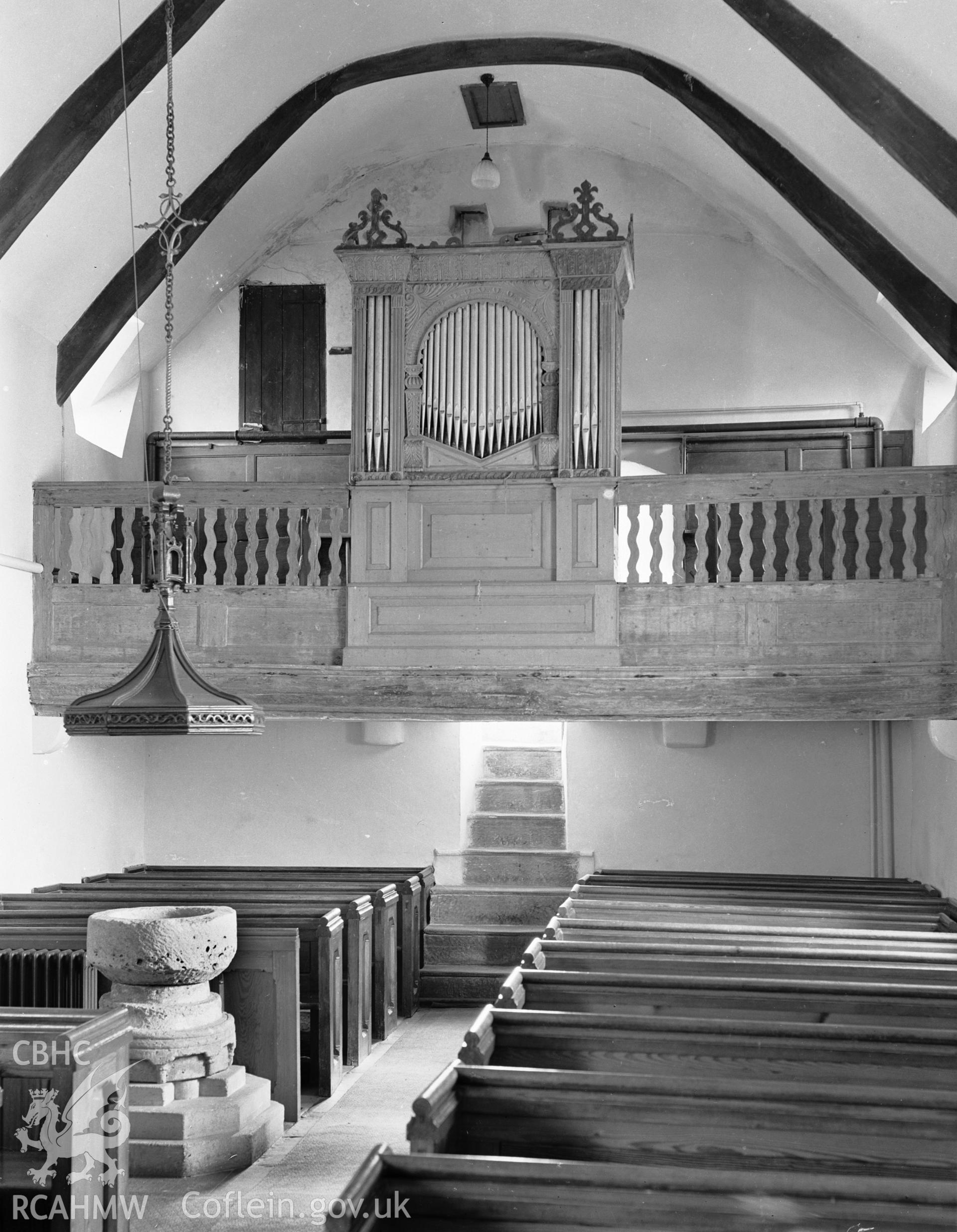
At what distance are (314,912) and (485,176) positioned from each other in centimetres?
644

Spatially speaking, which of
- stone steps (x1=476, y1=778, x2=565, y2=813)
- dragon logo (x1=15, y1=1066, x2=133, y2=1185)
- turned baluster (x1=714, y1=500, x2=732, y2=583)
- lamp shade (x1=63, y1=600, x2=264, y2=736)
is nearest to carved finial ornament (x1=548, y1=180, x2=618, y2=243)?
turned baluster (x1=714, y1=500, x2=732, y2=583)

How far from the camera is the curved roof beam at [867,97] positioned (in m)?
7.70

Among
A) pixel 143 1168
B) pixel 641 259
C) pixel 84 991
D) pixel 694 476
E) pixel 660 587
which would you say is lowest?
pixel 143 1168

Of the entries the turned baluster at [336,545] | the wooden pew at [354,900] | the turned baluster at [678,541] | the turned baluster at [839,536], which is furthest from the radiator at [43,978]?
the turned baluster at [839,536]

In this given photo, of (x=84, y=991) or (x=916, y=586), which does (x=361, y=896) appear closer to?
(x=84, y=991)

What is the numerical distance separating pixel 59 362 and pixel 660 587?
4.95 meters

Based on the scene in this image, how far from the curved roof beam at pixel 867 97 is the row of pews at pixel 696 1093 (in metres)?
4.29

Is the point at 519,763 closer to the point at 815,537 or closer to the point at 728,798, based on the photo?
the point at 728,798

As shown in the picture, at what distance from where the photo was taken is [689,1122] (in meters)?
3.95

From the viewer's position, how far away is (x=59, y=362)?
10.5 m

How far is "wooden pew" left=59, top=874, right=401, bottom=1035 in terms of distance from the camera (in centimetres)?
854

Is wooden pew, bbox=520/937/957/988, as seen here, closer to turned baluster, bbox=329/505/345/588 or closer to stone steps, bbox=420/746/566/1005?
turned baluster, bbox=329/505/345/588

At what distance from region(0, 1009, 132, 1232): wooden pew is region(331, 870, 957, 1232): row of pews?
4.43 feet

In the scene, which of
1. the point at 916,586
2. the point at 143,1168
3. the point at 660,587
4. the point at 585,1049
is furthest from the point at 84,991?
the point at 916,586
